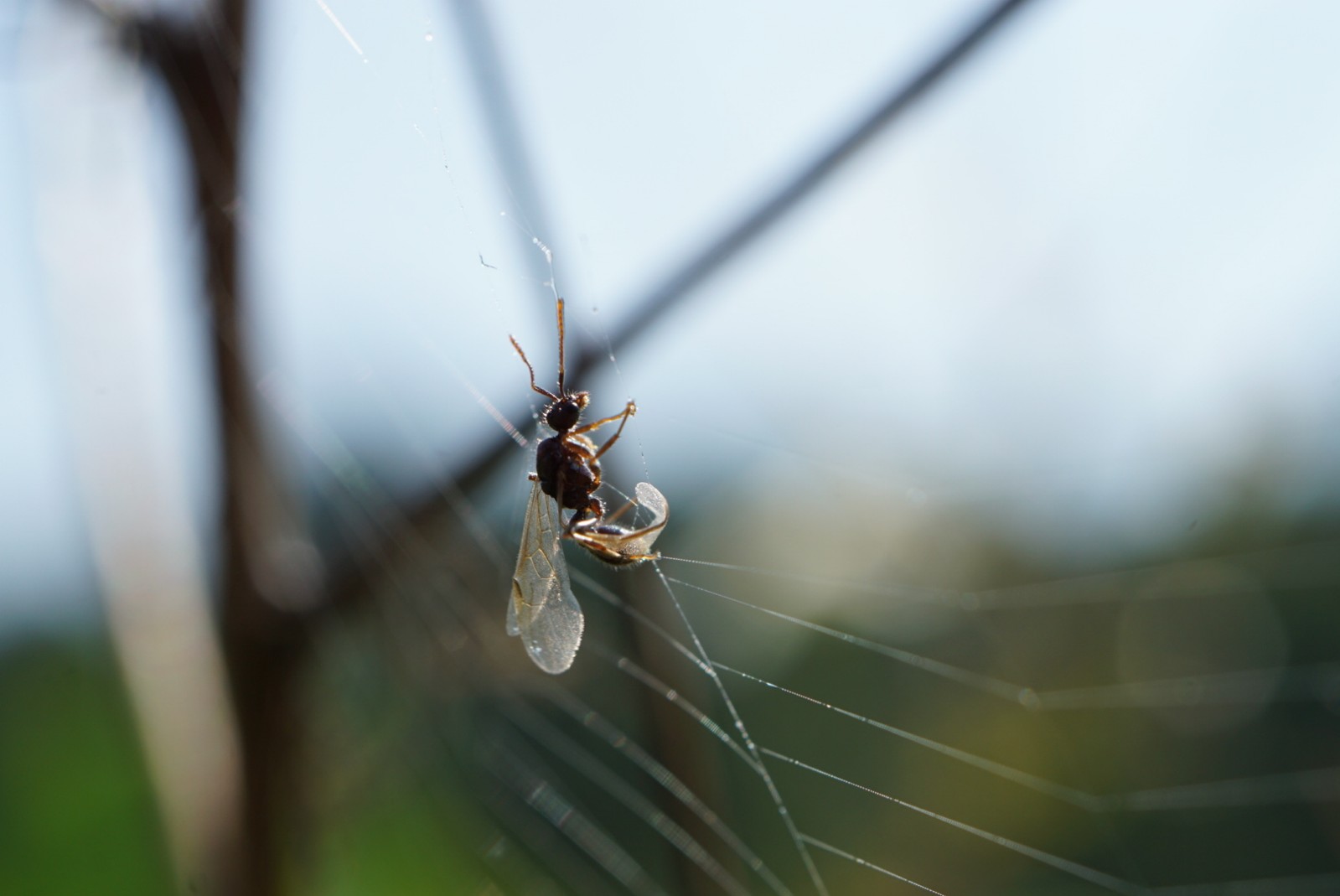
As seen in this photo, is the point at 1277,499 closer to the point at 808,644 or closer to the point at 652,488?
the point at 808,644

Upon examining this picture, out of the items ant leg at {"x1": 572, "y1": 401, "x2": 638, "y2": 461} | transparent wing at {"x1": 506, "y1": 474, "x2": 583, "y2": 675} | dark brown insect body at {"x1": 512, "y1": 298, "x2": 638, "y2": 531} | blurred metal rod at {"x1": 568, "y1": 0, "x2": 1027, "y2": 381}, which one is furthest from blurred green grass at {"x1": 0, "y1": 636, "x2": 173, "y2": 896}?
blurred metal rod at {"x1": 568, "y1": 0, "x2": 1027, "y2": 381}

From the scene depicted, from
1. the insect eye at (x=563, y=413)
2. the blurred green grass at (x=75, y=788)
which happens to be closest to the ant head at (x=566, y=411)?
the insect eye at (x=563, y=413)

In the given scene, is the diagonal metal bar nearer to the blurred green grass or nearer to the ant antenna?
the ant antenna

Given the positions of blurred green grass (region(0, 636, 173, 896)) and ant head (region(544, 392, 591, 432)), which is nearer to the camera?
ant head (region(544, 392, 591, 432))

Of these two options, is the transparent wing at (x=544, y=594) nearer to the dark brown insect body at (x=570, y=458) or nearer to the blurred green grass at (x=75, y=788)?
the dark brown insect body at (x=570, y=458)

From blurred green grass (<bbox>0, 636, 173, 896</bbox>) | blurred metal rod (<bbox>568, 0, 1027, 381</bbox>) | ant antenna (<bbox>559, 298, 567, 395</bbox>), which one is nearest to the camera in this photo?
blurred metal rod (<bbox>568, 0, 1027, 381</bbox>)

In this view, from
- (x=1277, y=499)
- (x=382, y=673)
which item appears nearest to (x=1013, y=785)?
(x=1277, y=499)
